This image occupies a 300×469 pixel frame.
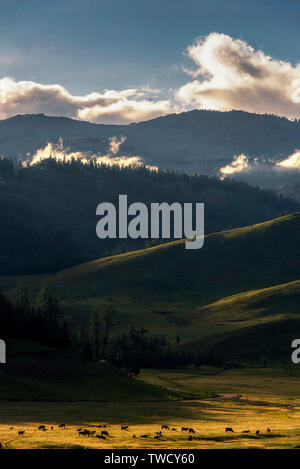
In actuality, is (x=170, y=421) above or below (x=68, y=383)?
below

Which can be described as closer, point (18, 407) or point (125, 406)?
point (18, 407)

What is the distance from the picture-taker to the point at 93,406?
108000 mm

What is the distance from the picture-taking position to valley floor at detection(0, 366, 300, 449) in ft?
192

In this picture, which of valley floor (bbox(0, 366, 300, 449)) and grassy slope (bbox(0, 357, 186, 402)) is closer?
valley floor (bbox(0, 366, 300, 449))

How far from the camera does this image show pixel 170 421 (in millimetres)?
90188

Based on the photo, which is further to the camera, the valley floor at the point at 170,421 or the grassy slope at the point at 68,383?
the grassy slope at the point at 68,383

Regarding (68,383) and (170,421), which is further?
(68,383)

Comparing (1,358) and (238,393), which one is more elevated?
(1,358)

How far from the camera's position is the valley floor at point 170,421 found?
58.6 metres
